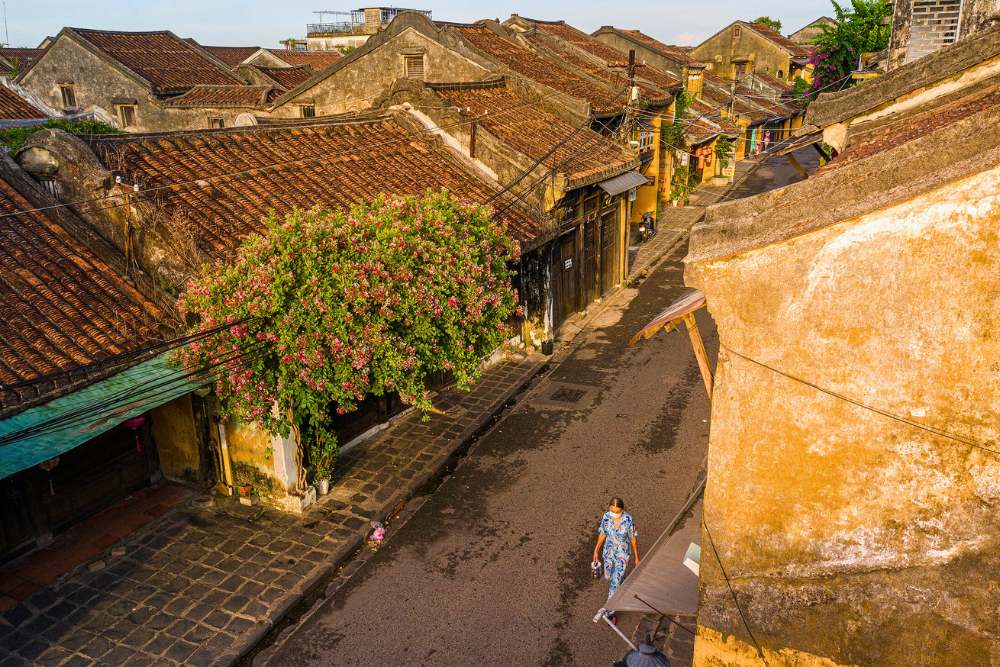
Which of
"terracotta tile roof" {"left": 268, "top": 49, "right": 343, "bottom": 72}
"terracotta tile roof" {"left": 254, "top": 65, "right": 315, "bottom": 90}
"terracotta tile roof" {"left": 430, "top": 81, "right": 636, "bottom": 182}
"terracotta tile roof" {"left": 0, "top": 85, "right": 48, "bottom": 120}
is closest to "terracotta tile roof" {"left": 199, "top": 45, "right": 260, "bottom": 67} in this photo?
"terracotta tile roof" {"left": 268, "top": 49, "right": 343, "bottom": 72}

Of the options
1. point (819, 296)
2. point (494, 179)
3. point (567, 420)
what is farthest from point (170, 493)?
point (819, 296)

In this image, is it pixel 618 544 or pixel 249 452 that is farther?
pixel 249 452

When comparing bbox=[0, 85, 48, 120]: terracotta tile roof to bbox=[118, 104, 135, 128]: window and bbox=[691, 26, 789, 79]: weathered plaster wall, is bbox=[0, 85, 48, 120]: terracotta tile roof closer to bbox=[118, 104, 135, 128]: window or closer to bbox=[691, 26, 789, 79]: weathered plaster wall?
bbox=[118, 104, 135, 128]: window

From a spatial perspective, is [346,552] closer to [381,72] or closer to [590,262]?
[590,262]

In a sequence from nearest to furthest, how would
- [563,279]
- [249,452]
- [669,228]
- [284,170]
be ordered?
[249,452] < [284,170] < [563,279] < [669,228]

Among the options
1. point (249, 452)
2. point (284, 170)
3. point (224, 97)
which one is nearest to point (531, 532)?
point (249, 452)

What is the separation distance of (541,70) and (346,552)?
1959 centimetres

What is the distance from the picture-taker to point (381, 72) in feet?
70.1

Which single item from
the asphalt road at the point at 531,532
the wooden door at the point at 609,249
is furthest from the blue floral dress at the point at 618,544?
the wooden door at the point at 609,249

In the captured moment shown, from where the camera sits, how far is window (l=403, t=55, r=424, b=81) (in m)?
21.2

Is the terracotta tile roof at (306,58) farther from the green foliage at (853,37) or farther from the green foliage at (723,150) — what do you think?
the green foliage at (853,37)

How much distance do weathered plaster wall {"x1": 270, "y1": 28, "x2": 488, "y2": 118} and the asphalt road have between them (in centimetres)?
1031

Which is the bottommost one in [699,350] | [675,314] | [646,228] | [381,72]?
[646,228]

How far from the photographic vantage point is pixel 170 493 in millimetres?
11812
